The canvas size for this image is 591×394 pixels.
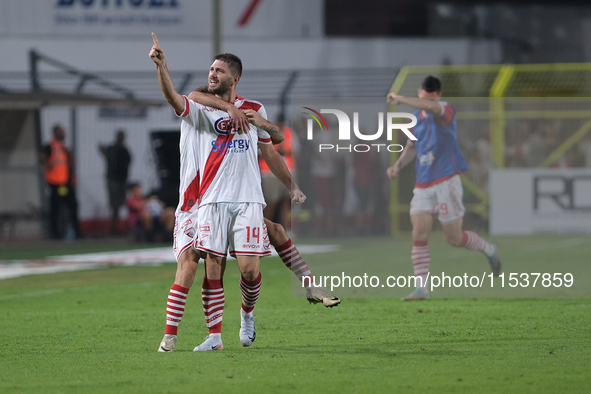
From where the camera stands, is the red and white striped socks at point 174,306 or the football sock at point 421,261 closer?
the red and white striped socks at point 174,306

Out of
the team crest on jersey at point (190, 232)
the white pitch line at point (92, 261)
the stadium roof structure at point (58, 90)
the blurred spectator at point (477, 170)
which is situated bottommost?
the white pitch line at point (92, 261)

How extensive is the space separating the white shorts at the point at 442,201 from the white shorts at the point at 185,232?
12.8 ft

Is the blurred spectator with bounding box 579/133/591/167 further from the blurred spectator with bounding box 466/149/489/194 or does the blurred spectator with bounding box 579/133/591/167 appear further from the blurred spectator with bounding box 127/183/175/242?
the blurred spectator with bounding box 127/183/175/242

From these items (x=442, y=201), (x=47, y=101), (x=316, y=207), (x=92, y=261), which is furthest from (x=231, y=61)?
(x=47, y=101)

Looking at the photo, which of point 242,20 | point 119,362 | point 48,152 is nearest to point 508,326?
point 119,362

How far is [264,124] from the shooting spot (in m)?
6.61

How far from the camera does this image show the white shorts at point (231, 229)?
644cm

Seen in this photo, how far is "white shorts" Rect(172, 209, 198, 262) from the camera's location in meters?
6.56

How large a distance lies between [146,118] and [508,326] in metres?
16.5

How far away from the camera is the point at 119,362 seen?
6121 millimetres

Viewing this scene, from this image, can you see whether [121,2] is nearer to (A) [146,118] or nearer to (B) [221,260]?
(A) [146,118]

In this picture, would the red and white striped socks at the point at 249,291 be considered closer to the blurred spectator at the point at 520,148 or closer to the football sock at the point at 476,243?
the football sock at the point at 476,243

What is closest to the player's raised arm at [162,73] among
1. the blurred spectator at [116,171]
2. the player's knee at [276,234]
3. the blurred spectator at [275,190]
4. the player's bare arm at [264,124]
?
the player's bare arm at [264,124]

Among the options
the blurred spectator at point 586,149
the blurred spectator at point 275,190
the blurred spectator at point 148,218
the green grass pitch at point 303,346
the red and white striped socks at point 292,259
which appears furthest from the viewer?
the blurred spectator at point 148,218
